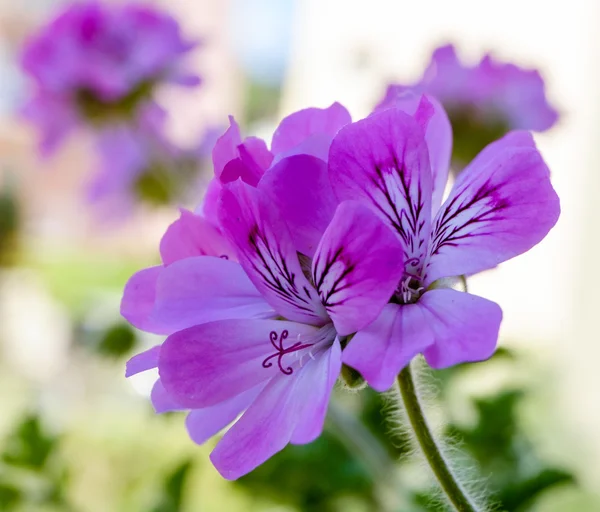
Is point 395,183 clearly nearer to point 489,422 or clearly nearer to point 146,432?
point 489,422

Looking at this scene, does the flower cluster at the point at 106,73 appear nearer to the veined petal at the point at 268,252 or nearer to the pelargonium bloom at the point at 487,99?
the pelargonium bloom at the point at 487,99

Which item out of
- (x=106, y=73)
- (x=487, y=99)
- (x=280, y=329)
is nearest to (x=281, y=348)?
(x=280, y=329)

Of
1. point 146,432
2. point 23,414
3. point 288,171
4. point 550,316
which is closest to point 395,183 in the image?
point 288,171

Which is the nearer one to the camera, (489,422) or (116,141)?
(489,422)

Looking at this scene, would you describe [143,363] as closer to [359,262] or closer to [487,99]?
[359,262]

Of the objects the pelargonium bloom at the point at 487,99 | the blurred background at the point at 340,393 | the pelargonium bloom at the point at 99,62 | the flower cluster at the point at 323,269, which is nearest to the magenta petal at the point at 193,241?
the flower cluster at the point at 323,269

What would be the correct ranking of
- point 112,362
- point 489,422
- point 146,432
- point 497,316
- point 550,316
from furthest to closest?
point 550,316
point 146,432
point 112,362
point 489,422
point 497,316
